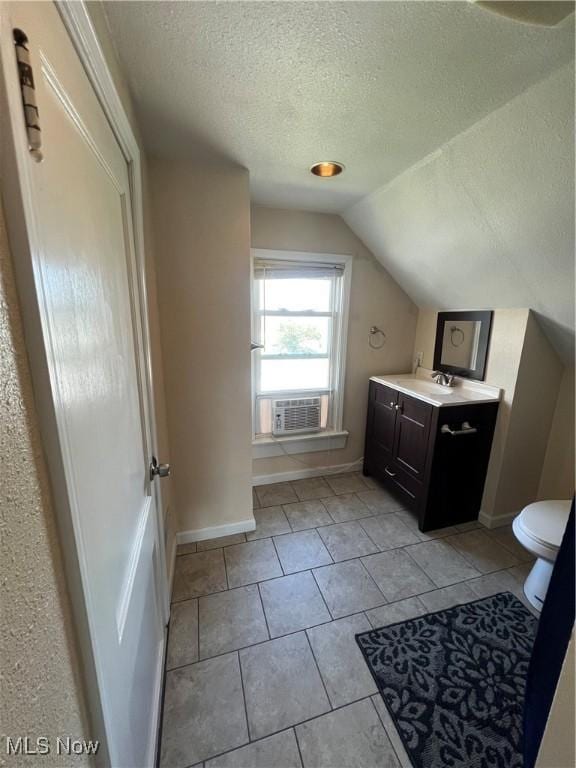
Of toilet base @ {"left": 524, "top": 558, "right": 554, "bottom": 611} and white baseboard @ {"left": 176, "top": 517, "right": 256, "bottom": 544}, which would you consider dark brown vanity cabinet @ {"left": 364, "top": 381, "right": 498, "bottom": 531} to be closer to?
toilet base @ {"left": 524, "top": 558, "right": 554, "bottom": 611}

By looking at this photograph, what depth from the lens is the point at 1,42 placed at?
351mm

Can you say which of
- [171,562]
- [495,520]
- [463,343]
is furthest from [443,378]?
[171,562]

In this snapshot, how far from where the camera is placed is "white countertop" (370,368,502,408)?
81.6 inches

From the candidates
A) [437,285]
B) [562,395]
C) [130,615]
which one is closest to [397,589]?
[130,615]

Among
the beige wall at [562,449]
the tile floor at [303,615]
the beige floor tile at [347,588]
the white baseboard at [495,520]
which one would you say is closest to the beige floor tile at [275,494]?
the tile floor at [303,615]

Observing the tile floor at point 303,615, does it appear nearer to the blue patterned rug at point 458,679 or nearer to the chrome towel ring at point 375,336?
the blue patterned rug at point 458,679

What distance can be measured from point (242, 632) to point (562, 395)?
2505mm

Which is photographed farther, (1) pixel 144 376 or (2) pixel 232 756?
(1) pixel 144 376

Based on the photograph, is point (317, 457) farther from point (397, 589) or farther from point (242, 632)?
point (242, 632)

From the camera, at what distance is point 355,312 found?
265 centimetres

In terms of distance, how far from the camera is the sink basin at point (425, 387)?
230cm

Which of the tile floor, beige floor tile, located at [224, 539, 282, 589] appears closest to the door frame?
the tile floor

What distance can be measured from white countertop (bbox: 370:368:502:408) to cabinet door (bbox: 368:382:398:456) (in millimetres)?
73

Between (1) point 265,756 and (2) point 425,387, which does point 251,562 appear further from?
(2) point 425,387
